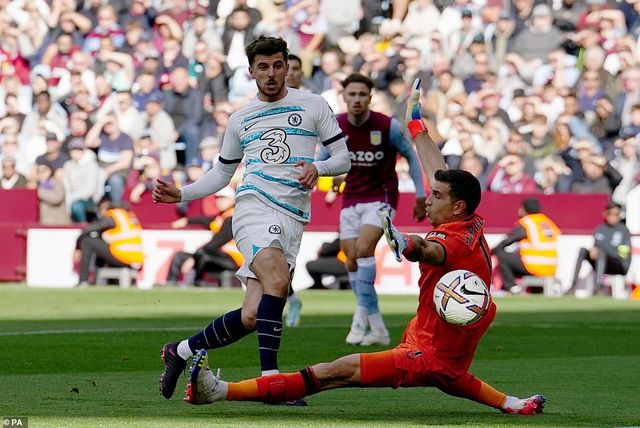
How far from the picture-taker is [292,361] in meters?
12.9

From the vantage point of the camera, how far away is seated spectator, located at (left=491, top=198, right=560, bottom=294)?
24391 millimetres

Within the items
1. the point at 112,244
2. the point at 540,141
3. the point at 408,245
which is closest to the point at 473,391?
the point at 408,245

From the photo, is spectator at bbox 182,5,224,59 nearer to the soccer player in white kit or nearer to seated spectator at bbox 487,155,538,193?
seated spectator at bbox 487,155,538,193

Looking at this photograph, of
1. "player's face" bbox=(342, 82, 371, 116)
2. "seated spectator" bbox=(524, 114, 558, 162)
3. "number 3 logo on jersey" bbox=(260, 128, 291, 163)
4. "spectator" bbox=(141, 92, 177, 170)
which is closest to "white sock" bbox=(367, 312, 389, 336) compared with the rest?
"player's face" bbox=(342, 82, 371, 116)

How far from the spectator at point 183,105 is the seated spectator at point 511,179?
19.8 ft

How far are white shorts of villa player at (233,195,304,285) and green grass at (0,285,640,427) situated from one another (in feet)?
3.15

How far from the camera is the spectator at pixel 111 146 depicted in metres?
28.4

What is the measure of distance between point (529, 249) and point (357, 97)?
10244mm

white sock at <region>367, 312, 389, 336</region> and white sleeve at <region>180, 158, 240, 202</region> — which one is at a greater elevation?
white sleeve at <region>180, 158, 240, 202</region>

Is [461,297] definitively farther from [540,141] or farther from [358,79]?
[540,141]

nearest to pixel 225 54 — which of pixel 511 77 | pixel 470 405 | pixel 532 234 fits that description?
pixel 511 77

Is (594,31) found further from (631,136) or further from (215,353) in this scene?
(215,353)

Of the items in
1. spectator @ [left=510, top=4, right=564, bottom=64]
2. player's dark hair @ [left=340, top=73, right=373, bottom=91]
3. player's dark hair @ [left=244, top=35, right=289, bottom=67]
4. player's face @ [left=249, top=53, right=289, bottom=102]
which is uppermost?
spectator @ [left=510, top=4, right=564, bottom=64]

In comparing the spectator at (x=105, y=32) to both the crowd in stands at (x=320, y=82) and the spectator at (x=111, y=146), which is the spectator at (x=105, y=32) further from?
the spectator at (x=111, y=146)
